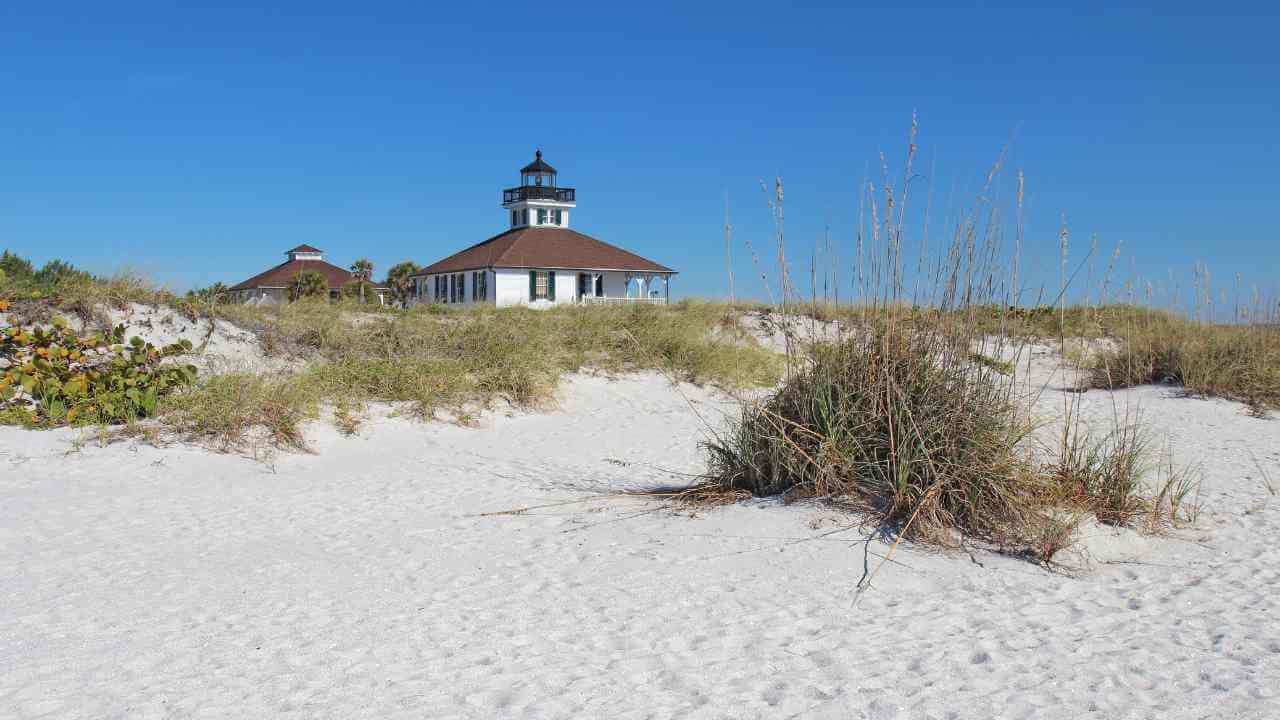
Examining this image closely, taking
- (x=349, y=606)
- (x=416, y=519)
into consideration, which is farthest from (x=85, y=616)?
(x=416, y=519)

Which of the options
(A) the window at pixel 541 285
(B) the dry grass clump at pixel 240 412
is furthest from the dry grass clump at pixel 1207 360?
(A) the window at pixel 541 285

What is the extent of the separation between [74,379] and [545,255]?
28.7 meters

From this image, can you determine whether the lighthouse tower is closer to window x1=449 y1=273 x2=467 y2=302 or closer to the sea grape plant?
window x1=449 y1=273 x2=467 y2=302

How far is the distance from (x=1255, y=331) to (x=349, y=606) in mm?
12921

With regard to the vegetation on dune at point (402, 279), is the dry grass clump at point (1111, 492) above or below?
below

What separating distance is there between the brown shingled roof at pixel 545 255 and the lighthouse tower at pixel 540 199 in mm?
814

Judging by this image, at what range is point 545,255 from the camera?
36.8 m

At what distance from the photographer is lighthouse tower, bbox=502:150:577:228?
41250mm

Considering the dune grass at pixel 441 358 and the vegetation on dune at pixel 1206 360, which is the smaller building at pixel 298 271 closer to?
the dune grass at pixel 441 358

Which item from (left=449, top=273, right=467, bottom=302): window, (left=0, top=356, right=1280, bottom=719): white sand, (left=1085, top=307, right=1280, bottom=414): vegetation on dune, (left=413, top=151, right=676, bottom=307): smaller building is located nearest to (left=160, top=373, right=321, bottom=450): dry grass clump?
(left=0, top=356, right=1280, bottom=719): white sand

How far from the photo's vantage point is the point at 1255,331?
39.5 ft

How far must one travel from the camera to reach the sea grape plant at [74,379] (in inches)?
328

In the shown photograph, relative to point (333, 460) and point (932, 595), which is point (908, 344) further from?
point (333, 460)

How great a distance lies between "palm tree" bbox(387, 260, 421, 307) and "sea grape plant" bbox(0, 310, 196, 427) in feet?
114
